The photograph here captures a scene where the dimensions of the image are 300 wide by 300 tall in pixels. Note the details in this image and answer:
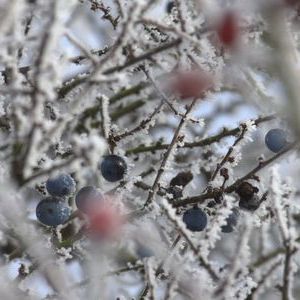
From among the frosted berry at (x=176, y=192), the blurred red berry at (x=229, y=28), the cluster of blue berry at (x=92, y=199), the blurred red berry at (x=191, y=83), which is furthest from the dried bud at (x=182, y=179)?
the blurred red berry at (x=229, y=28)

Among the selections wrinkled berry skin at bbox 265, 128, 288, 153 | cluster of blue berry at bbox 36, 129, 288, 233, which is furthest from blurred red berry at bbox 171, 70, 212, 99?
wrinkled berry skin at bbox 265, 128, 288, 153

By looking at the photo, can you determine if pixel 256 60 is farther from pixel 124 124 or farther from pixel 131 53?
pixel 124 124

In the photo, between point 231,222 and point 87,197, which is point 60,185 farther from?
point 231,222

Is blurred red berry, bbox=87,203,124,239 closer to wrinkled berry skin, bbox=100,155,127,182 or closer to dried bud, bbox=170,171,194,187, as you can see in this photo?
wrinkled berry skin, bbox=100,155,127,182

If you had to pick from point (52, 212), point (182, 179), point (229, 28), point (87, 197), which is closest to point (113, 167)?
point (87, 197)

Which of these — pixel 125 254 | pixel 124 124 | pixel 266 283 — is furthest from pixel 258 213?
pixel 124 124

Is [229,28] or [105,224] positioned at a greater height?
[229,28]

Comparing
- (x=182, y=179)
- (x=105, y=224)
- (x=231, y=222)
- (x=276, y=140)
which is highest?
(x=276, y=140)

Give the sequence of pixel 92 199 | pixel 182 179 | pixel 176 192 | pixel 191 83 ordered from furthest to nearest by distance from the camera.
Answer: pixel 182 179, pixel 176 192, pixel 92 199, pixel 191 83
